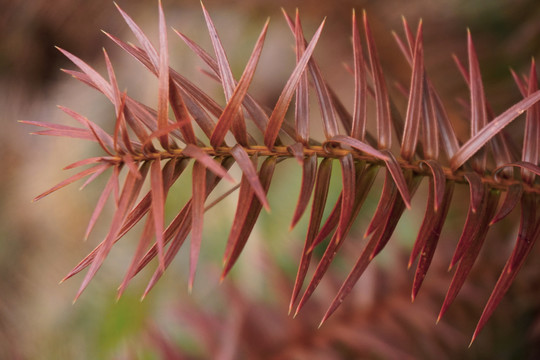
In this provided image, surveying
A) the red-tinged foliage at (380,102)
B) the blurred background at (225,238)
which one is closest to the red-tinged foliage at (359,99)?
the red-tinged foliage at (380,102)

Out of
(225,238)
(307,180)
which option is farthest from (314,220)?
(225,238)

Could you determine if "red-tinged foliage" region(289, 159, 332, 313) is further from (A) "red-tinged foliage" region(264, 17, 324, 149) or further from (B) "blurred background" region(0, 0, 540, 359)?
(B) "blurred background" region(0, 0, 540, 359)

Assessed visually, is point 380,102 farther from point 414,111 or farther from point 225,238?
point 225,238

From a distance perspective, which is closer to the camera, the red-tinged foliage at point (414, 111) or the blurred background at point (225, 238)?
the red-tinged foliage at point (414, 111)

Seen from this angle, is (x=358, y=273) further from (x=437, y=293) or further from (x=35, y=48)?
(x=35, y=48)

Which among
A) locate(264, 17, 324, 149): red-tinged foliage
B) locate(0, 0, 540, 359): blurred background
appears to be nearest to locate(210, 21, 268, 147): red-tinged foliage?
locate(264, 17, 324, 149): red-tinged foliage

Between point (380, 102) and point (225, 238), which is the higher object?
point (380, 102)

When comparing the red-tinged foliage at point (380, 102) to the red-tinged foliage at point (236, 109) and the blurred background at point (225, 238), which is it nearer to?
the red-tinged foliage at point (236, 109)

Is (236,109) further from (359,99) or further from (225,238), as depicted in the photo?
(225,238)

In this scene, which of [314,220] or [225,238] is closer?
[314,220]
